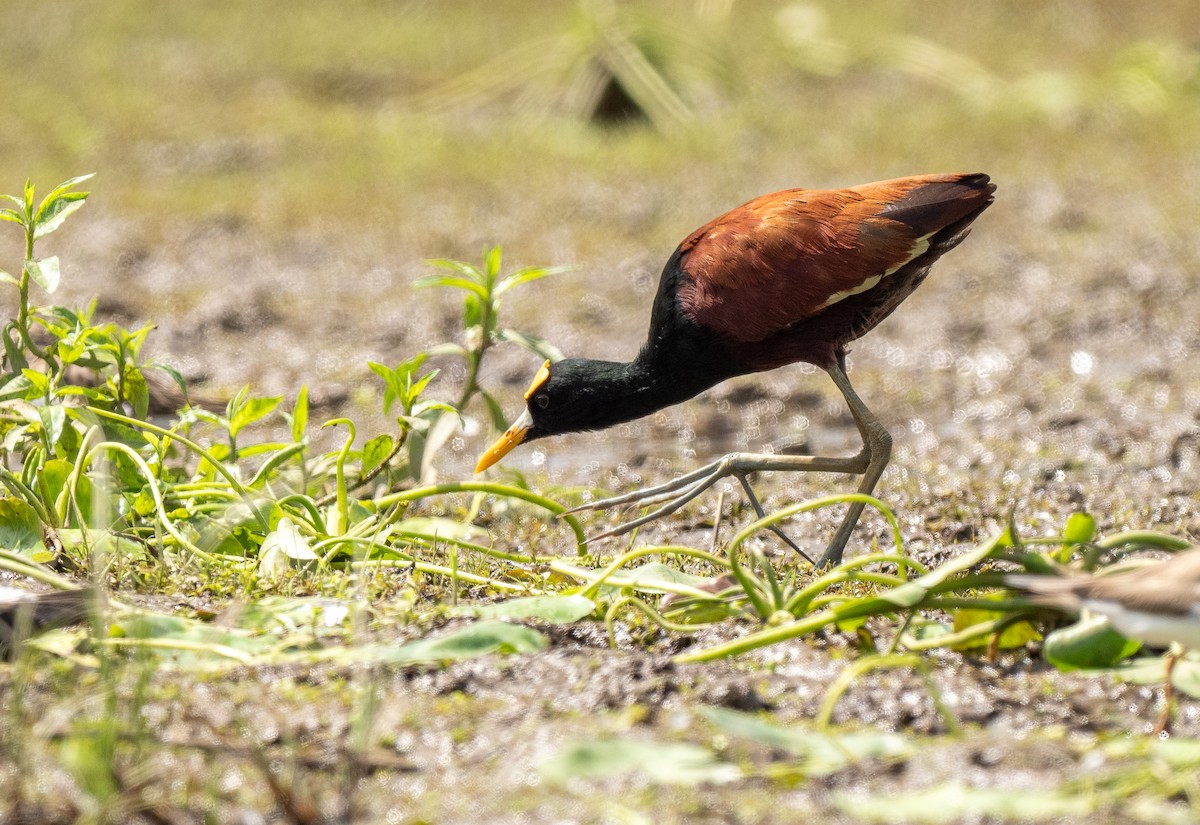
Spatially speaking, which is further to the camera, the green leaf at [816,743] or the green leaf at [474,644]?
the green leaf at [474,644]

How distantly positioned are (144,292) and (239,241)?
2.50 ft

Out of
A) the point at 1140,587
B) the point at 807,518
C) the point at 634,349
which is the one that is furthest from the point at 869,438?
the point at 634,349

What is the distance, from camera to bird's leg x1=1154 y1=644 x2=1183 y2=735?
87.4 inches

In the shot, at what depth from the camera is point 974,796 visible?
1.94m

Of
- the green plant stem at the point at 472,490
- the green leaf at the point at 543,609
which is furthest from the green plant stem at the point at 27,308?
the green leaf at the point at 543,609

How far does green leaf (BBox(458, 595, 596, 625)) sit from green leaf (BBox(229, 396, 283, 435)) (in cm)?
90

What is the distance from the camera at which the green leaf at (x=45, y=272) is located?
2.88 metres

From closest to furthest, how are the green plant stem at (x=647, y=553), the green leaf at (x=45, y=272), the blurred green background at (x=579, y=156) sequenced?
the green plant stem at (x=647, y=553) → the green leaf at (x=45, y=272) → the blurred green background at (x=579, y=156)

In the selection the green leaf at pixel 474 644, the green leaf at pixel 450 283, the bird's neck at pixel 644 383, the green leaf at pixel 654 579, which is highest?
the green leaf at pixel 450 283

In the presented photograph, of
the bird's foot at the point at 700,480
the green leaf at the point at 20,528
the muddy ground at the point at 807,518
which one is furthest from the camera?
the bird's foot at the point at 700,480

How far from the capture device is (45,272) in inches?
115

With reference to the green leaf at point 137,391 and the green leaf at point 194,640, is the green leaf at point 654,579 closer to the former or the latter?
the green leaf at point 194,640

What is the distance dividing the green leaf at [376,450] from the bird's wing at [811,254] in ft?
2.77

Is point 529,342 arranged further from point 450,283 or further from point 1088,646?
point 1088,646
